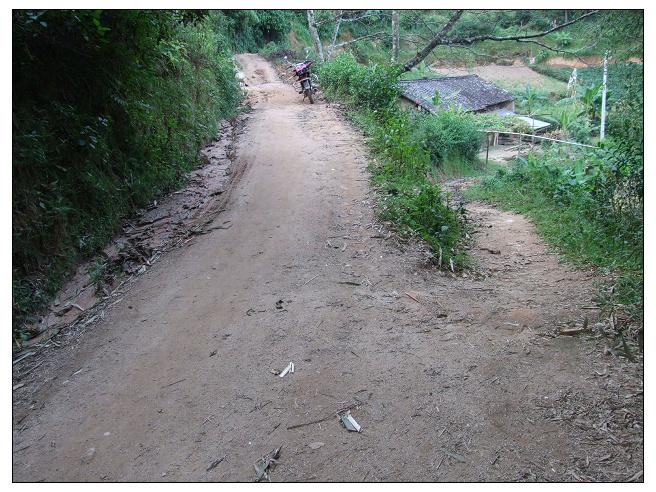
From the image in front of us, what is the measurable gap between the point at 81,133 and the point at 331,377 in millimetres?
3446

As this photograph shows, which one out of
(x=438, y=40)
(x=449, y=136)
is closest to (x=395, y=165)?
(x=438, y=40)

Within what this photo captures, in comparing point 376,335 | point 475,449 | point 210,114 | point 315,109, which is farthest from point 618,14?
point 315,109

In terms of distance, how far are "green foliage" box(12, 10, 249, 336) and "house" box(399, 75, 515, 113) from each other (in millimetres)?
18220

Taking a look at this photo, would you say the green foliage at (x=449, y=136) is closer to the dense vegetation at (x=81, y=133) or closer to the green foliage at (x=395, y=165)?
the green foliage at (x=395, y=165)

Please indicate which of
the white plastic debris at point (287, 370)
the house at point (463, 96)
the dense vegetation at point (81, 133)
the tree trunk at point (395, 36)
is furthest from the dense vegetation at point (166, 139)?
the house at point (463, 96)

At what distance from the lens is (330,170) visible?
26.9ft

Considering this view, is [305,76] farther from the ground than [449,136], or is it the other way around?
[305,76]

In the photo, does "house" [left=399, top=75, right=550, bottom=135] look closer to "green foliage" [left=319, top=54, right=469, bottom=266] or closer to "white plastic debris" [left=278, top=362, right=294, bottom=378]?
A: "green foliage" [left=319, top=54, right=469, bottom=266]

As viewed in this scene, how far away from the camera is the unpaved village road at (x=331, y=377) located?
2799mm

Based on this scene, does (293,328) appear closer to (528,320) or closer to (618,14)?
(528,320)

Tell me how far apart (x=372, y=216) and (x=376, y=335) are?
263cm

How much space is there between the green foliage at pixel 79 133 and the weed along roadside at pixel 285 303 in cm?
3

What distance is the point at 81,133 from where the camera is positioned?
4.82 metres

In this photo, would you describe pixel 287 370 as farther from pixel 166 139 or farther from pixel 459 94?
pixel 459 94
